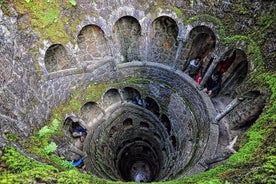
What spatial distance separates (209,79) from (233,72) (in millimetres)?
1681

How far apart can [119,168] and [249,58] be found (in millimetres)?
13087

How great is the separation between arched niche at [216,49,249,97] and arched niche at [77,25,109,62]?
797 centimetres

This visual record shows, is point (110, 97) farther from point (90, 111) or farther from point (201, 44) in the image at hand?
point (201, 44)

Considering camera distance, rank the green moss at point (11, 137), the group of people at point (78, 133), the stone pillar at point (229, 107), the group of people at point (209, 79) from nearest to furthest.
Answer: the green moss at point (11, 137), the stone pillar at point (229, 107), the group of people at point (209, 79), the group of people at point (78, 133)

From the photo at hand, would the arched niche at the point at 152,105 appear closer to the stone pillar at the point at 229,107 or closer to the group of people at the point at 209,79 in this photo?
the group of people at the point at 209,79

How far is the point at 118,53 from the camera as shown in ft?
58.2

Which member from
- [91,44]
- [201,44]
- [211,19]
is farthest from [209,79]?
[91,44]

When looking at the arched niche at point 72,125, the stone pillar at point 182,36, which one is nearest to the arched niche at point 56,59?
the arched niche at point 72,125

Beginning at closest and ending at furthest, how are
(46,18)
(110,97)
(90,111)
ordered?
(46,18) < (90,111) < (110,97)

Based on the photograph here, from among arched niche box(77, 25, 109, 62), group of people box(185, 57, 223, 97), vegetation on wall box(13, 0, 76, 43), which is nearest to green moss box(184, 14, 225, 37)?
group of people box(185, 57, 223, 97)

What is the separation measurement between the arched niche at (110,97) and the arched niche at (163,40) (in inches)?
146

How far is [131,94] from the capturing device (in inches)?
768

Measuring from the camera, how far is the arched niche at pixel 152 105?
1928cm

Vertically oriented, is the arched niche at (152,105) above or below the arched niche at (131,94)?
below
